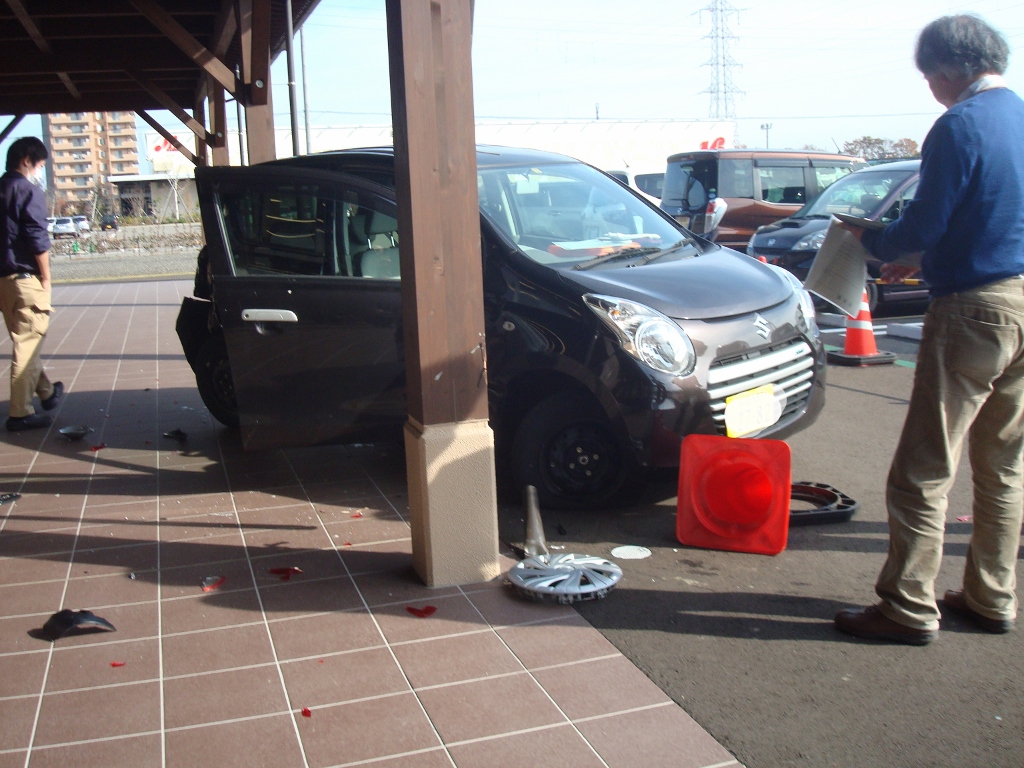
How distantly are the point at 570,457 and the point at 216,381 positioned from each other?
10.3ft

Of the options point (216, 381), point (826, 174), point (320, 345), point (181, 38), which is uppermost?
point (181, 38)

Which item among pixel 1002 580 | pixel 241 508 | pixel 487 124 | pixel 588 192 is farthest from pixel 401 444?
pixel 487 124

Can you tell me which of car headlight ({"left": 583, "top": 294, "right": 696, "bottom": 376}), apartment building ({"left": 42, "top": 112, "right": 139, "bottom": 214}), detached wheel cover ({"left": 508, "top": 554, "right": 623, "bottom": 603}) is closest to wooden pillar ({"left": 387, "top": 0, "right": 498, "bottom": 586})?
→ detached wheel cover ({"left": 508, "top": 554, "right": 623, "bottom": 603})

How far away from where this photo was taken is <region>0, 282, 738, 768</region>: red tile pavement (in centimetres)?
286

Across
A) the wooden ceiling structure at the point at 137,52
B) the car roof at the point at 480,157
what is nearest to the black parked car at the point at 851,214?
the car roof at the point at 480,157

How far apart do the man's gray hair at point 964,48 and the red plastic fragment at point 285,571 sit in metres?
3.23

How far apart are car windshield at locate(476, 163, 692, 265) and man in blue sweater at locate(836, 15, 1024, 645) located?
2033 mm

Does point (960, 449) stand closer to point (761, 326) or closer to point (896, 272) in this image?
point (896, 272)

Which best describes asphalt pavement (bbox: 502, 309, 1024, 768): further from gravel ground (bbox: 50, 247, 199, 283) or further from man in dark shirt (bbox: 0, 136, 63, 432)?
gravel ground (bbox: 50, 247, 199, 283)

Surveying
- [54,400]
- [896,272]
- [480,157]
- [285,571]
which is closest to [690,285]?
[896,272]

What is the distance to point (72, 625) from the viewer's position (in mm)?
3682

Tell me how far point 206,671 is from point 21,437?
4578 mm

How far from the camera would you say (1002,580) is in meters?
3.41

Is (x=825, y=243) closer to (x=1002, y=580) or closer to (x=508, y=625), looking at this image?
(x=1002, y=580)
